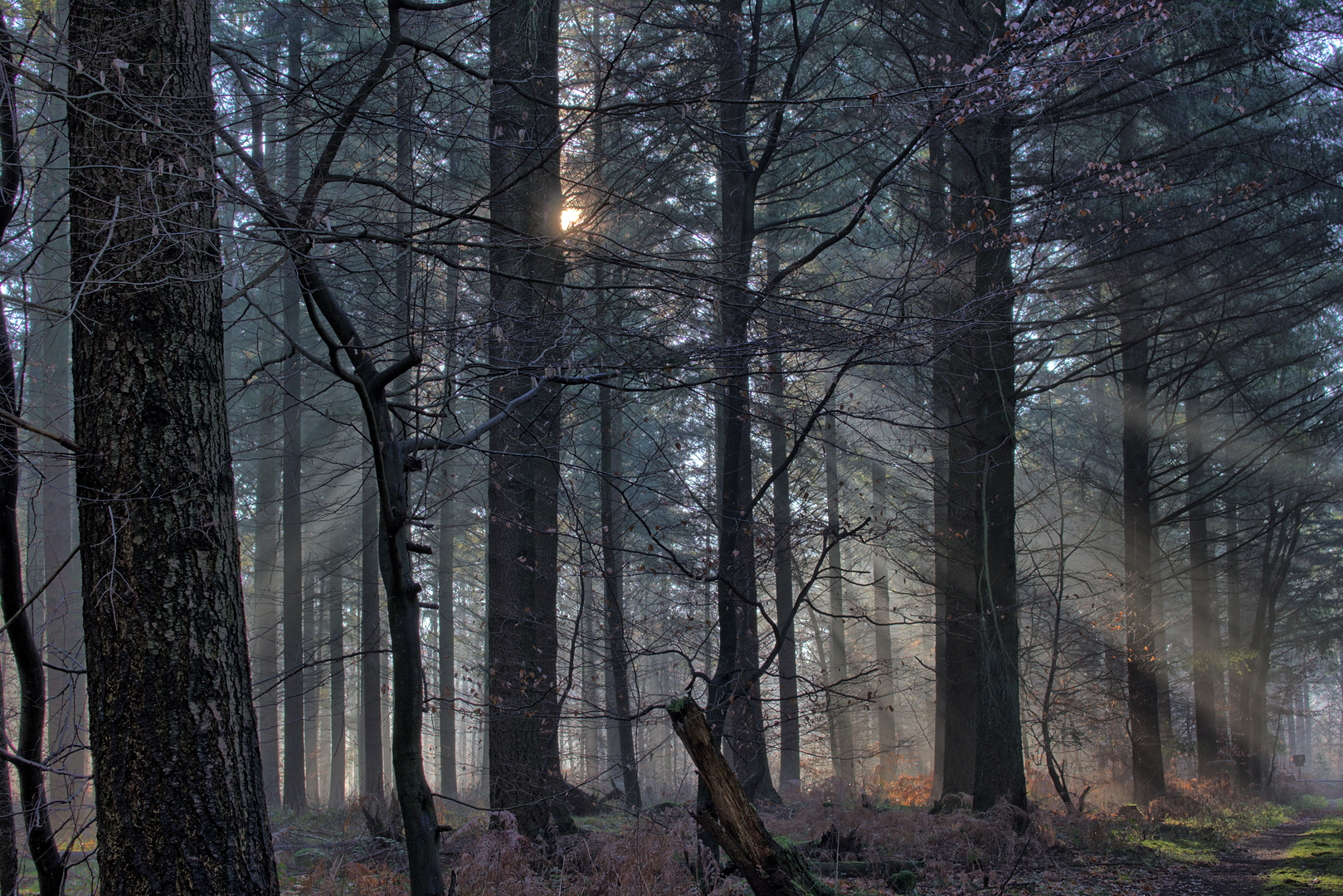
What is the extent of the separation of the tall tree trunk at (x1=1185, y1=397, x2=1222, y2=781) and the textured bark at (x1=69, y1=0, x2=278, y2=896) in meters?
16.6

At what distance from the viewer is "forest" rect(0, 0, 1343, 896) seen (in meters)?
3.42

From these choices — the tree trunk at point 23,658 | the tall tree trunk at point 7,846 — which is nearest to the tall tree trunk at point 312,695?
the tall tree trunk at point 7,846

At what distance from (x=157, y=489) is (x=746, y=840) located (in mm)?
2822

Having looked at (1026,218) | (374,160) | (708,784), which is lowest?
(708,784)

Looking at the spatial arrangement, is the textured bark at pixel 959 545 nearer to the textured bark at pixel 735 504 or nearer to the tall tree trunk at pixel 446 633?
the textured bark at pixel 735 504

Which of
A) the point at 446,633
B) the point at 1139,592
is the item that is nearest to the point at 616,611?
the point at 1139,592

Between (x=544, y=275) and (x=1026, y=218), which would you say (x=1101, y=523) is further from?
(x=544, y=275)

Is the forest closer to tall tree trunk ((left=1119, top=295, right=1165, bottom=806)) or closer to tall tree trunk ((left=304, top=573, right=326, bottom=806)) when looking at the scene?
tall tree trunk ((left=1119, top=295, right=1165, bottom=806))

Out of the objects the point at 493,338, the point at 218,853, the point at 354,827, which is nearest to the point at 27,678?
the point at 218,853

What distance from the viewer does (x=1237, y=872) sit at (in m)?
7.55

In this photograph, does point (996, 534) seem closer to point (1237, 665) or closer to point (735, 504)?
point (735, 504)

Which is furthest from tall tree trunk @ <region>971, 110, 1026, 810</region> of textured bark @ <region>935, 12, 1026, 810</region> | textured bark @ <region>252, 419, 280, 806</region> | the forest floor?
textured bark @ <region>252, 419, 280, 806</region>

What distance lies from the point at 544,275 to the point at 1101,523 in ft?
59.6

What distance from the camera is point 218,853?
3223 mm
